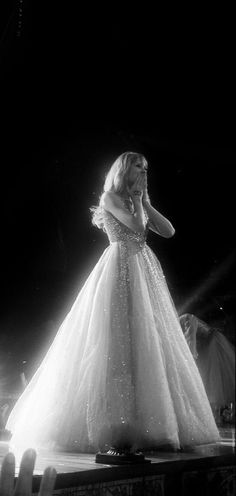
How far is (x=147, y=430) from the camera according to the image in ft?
5.01

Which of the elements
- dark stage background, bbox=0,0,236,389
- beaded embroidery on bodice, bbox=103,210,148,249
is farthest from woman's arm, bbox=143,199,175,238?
dark stage background, bbox=0,0,236,389

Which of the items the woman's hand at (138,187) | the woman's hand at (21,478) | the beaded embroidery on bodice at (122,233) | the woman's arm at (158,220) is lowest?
the woman's hand at (21,478)

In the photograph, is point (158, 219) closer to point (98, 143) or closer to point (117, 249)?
point (117, 249)

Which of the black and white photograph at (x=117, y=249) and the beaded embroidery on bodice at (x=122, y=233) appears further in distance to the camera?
the beaded embroidery on bodice at (x=122, y=233)

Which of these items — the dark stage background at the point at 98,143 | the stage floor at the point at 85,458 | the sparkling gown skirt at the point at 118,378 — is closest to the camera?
the stage floor at the point at 85,458

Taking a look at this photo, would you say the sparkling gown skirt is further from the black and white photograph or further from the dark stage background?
the dark stage background

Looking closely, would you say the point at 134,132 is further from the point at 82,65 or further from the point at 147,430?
the point at 147,430

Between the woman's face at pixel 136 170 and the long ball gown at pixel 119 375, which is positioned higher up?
the woman's face at pixel 136 170

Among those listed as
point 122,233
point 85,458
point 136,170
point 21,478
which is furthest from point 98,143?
point 21,478

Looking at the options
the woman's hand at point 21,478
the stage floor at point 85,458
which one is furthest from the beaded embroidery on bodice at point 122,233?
the woman's hand at point 21,478

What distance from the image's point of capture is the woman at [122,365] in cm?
156

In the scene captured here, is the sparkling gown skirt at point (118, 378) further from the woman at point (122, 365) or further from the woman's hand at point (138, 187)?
the woman's hand at point (138, 187)

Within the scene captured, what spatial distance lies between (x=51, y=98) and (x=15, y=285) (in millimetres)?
1564

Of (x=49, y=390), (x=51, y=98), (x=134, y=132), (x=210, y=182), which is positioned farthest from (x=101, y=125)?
(x=49, y=390)
